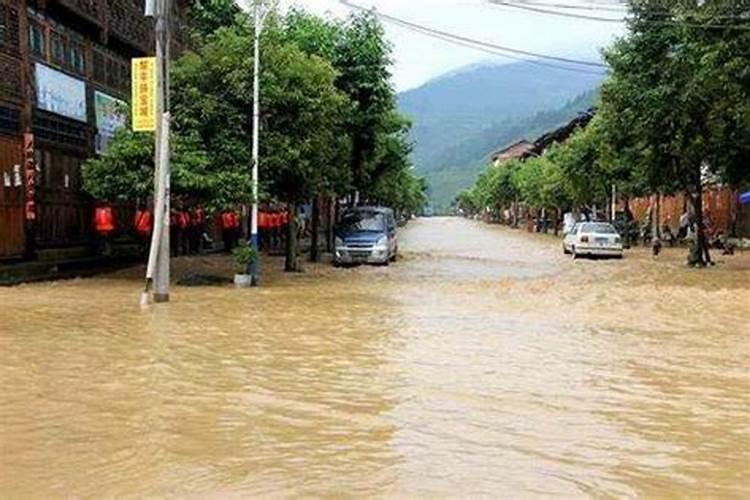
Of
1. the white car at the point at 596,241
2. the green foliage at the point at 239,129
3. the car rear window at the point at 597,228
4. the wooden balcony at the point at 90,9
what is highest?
the wooden balcony at the point at 90,9

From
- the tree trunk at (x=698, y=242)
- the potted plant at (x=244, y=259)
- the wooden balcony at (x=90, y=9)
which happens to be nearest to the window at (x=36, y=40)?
the wooden balcony at (x=90, y=9)

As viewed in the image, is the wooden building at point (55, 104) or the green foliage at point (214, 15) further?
the green foliage at point (214, 15)

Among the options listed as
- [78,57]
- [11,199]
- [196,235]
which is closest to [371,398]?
[11,199]

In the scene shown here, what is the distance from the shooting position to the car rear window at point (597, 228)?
38.8 m

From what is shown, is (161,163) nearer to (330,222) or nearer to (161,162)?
(161,162)

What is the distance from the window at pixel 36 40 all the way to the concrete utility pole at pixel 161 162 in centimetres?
622

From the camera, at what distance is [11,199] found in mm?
21719

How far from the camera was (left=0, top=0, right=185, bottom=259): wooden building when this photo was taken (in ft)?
71.4

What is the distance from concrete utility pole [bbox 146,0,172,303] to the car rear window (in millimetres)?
23893

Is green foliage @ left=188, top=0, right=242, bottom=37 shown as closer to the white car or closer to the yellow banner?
the yellow banner

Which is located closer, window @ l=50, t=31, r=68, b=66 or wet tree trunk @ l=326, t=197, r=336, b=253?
window @ l=50, t=31, r=68, b=66

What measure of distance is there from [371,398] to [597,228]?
103 ft

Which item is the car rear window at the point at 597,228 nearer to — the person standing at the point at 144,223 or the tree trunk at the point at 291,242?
the tree trunk at the point at 291,242

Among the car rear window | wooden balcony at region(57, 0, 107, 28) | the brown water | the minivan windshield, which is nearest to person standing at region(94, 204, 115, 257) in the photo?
wooden balcony at region(57, 0, 107, 28)
